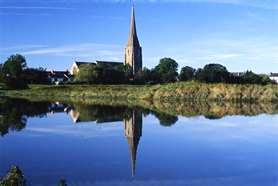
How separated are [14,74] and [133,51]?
221 feet

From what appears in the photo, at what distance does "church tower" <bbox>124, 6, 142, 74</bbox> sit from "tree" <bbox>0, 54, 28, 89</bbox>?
194ft

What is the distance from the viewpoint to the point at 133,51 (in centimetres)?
11981

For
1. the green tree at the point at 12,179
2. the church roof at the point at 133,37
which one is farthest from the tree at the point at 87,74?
the church roof at the point at 133,37

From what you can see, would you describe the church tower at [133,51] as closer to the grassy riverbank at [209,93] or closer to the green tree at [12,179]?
the grassy riverbank at [209,93]

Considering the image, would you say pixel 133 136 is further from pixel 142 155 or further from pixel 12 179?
pixel 12 179

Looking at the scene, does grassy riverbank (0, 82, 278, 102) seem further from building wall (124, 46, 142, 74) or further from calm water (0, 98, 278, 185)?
Result: building wall (124, 46, 142, 74)

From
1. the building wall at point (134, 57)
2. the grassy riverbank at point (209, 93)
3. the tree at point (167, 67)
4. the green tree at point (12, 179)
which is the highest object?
the building wall at point (134, 57)

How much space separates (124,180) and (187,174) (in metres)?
1.27

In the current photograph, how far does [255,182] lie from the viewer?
472 centimetres

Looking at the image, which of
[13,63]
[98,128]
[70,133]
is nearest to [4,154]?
[70,133]

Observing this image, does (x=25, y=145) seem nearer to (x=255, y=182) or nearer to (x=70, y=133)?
(x=70, y=133)

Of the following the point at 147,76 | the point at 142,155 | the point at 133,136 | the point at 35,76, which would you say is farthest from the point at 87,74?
the point at 142,155

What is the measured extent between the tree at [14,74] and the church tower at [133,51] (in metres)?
59.1

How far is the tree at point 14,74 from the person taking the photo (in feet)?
169
